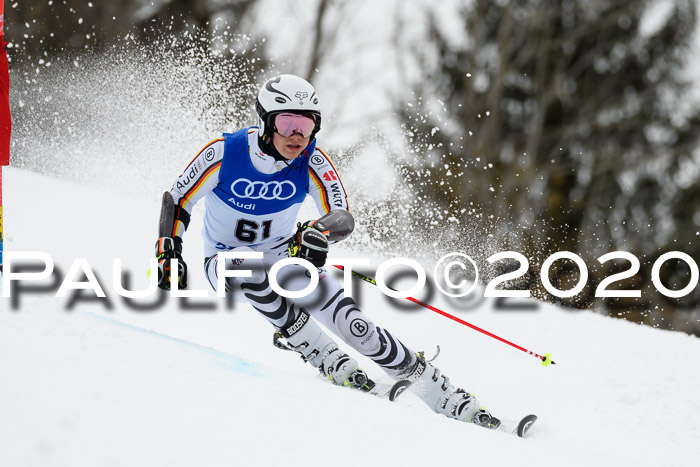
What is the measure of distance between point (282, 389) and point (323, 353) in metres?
1.36

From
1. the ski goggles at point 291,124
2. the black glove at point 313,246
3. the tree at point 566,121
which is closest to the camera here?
the black glove at point 313,246

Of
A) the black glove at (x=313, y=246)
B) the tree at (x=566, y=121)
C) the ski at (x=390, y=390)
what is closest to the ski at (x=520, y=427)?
the ski at (x=390, y=390)

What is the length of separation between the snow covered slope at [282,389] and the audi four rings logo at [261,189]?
94cm

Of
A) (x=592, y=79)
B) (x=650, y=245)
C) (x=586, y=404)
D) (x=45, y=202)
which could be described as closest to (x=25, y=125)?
(x=45, y=202)

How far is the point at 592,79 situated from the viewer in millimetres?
23391

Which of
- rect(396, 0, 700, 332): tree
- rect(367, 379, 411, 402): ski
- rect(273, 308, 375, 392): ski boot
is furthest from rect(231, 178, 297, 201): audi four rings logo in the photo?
rect(396, 0, 700, 332): tree

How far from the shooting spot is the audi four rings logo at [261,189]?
4.16 metres

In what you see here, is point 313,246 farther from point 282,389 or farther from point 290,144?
point 282,389

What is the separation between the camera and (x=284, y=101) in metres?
3.95

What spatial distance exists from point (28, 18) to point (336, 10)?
30.4 ft

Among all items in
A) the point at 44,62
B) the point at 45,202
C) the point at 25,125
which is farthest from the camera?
the point at 44,62

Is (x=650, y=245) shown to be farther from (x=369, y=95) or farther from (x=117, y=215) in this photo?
(x=117, y=215)

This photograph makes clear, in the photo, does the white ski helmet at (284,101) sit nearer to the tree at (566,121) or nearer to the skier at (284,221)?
the skier at (284,221)

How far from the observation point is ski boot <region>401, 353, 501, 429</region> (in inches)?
166
